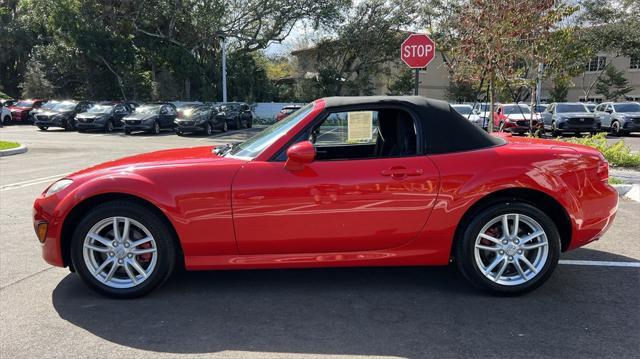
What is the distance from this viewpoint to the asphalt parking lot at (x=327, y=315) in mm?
3182

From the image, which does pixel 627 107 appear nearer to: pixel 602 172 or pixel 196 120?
pixel 196 120

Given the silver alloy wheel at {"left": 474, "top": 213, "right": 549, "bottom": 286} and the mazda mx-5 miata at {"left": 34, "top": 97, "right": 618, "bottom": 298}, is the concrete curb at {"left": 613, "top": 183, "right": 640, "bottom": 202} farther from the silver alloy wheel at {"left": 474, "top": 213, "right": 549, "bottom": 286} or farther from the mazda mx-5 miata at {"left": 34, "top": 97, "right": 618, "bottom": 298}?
the silver alloy wheel at {"left": 474, "top": 213, "right": 549, "bottom": 286}

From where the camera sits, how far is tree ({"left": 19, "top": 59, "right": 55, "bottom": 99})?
121 feet

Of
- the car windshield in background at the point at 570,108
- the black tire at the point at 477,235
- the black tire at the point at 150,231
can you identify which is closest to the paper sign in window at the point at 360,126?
the black tire at the point at 477,235

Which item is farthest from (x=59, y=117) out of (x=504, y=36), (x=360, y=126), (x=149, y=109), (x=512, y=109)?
(x=360, y=126)

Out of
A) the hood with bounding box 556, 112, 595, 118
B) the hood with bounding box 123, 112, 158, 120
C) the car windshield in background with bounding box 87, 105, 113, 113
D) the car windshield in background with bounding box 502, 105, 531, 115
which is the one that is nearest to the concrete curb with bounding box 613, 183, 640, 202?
the car windshield in background with bounding box 502, 105, 531, 115

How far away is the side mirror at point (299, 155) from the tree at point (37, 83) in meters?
39.5

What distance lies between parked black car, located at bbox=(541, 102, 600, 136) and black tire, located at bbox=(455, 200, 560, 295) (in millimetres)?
20582

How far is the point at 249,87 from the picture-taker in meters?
37.1

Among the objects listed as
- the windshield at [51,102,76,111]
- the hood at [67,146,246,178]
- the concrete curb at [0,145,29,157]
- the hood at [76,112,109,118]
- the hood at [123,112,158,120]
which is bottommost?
the concrete curb at [0,145,29,157]

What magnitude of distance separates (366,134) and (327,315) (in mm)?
1497

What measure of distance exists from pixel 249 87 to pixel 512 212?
3460cm

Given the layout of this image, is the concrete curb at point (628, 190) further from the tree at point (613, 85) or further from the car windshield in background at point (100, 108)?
the tree at point (613, 85)

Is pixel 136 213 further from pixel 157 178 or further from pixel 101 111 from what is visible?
pixel 101 111
